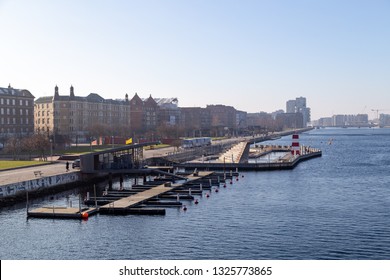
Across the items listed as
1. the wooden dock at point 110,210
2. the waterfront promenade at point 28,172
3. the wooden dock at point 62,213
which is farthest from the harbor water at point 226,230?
the waterfront promenade at point 28,172

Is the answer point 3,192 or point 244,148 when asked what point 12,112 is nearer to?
point 244,148

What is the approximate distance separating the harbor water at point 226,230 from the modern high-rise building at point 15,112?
7916cm

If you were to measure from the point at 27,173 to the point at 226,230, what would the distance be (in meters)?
37.5

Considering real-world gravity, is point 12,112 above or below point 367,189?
above

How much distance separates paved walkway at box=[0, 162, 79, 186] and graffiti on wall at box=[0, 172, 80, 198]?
162 cm

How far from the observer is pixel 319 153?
484ft

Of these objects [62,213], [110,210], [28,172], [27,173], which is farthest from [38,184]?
[110,210]

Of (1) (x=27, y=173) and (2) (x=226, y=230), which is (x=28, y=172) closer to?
(1) (x=27, y=173)

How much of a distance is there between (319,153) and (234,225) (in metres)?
104

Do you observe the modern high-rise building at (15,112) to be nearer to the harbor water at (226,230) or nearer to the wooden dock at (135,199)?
the wooden dock at (135,199)

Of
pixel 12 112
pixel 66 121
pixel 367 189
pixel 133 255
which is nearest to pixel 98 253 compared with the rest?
pixel 133 255

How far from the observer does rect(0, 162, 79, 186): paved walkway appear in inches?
2619

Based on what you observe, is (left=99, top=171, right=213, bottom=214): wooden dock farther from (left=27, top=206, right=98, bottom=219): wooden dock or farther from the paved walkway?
the paved walkway

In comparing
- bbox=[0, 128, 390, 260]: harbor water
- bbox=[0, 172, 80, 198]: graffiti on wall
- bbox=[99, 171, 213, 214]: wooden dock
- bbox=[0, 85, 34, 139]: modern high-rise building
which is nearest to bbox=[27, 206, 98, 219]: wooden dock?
bbox=[0, 128, 390, 260]: harbor water
